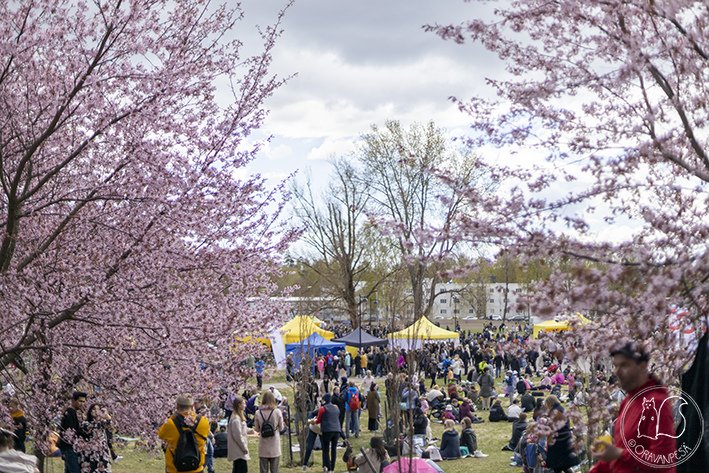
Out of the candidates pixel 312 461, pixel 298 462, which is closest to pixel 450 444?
pixel 312 461

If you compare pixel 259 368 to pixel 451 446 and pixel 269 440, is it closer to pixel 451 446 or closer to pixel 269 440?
pixel 269 440

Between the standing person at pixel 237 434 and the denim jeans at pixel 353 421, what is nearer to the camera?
the standing person at pixel 237 434

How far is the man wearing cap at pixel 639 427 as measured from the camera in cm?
304

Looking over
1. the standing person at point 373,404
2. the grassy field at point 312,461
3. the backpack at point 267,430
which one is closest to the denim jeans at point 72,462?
the backpack at point 267,430

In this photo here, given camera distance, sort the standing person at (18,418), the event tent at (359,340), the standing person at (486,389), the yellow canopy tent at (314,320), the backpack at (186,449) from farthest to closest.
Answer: the event tent at (359,340), the yellow canopy tent at (314,320), the standing person at (486,389), the standing person at (18,418), the backpack at (186,449)

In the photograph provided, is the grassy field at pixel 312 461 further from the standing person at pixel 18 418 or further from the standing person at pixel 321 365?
the standing person at pixel 321 365

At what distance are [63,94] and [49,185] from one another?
3.27 ft

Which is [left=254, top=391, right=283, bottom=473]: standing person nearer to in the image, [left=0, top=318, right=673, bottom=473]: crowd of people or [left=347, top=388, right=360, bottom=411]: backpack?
[left=0, top=318, right=673, bottom=473]: crowd of people

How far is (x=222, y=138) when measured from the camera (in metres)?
6.79

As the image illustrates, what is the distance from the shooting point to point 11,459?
16.1ft

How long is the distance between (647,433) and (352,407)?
12.5 meters

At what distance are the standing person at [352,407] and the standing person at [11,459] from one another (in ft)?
34.2

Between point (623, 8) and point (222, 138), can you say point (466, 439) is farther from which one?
point (623, 8)

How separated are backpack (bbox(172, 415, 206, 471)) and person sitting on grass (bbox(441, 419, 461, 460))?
23.2 feet
